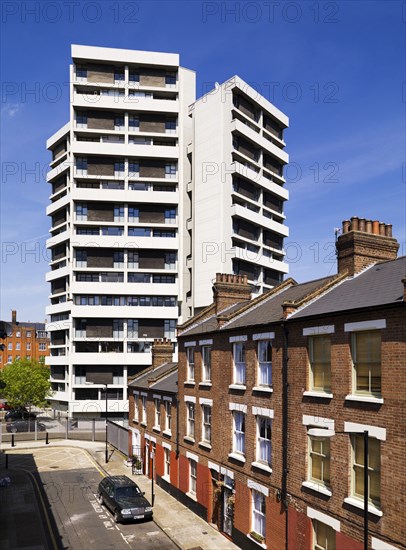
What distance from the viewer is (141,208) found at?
245 feet

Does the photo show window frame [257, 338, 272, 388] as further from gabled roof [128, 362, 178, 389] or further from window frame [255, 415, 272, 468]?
gabled roof [128, 362, 178, 389]

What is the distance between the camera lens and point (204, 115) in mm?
73750

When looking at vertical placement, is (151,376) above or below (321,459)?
above

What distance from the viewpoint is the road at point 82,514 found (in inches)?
→ 931

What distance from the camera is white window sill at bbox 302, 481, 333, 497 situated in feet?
56.7

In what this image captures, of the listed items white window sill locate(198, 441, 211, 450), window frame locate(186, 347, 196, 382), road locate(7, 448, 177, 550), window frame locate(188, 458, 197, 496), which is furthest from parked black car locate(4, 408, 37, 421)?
white window sill locate(198, 441, 211, 450)

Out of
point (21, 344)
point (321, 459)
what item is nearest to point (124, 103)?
point (321, 459)

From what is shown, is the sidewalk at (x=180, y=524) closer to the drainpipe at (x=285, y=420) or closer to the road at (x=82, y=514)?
the road at (x=82, y=514)

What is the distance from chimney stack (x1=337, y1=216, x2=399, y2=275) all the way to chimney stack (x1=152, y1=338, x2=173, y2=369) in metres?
25.7

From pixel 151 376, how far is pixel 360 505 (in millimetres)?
25992

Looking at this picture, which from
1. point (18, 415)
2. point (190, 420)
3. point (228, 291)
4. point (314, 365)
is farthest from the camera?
point (18, 415)

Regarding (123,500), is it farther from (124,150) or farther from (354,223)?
(124,150)

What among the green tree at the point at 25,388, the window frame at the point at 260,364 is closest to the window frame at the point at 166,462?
the window frame at the point at 260,364

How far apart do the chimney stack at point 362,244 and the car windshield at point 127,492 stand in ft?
55.3
